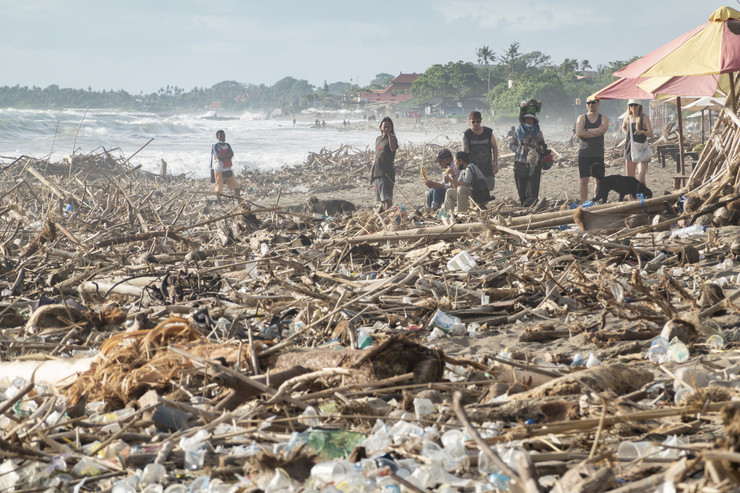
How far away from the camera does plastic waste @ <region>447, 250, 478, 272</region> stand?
470cm

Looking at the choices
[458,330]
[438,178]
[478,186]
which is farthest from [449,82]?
[458,330]

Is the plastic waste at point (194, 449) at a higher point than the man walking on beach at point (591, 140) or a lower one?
lower

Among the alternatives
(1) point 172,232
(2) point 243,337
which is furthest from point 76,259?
(2) point 243,337

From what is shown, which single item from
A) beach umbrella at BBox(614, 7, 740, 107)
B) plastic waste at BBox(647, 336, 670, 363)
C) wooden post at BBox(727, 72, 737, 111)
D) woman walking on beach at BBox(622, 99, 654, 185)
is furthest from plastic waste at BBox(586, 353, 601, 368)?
woman walking on beach at BBox(622, 99, 654, 185)

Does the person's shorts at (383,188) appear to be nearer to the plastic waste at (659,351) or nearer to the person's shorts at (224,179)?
the person's shorts at (224,179)

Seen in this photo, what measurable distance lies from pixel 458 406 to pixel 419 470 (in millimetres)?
418

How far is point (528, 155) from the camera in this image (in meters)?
8.48

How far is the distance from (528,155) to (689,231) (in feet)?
10.9

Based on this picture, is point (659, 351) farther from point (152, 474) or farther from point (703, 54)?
point (703, 54)

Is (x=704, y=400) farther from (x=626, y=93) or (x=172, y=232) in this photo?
(x=626, y=93)

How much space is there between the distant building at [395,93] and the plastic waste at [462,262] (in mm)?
109432

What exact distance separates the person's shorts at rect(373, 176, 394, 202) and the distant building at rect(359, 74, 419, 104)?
4097 inches

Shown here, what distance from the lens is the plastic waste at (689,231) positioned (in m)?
5.31

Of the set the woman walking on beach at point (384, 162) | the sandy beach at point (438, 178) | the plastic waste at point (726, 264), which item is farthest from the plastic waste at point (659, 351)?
the sandy beach at point (438, 178)
